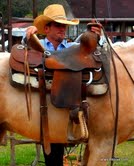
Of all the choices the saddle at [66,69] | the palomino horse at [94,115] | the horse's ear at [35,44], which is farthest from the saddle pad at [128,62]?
the horse's ear at [35,44]

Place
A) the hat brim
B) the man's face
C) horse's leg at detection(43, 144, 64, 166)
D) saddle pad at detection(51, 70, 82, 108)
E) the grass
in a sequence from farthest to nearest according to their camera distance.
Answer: the grass → horse's leg at detection(43, 144, 64, 166) → the man's face → the hat brim → saddle pad at detection(51, 70, 82, 108)

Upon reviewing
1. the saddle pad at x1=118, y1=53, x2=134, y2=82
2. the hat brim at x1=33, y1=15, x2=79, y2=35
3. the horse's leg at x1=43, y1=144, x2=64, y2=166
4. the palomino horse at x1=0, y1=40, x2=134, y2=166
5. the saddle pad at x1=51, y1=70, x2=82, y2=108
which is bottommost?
the horse's leg at x1=43, y1=144, x2=64, y2=166

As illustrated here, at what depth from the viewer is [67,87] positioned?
3982mm

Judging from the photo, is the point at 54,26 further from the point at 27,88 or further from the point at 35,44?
the point at 27,88

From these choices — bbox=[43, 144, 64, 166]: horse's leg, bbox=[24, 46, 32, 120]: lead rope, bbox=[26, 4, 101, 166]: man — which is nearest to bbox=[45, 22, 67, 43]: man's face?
bbox=[26, 4, 101, 166]: man

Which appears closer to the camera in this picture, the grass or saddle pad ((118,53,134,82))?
saddle pad ((118,53,134,82))

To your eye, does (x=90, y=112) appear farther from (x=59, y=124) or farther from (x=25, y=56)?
(x=25, y=56)

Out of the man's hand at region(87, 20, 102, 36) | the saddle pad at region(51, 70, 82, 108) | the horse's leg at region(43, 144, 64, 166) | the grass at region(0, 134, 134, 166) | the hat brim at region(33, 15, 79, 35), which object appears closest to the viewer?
the saddle pad at region(51, 70, 82, 108)

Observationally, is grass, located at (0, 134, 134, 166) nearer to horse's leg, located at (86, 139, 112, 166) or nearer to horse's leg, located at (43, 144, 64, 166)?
horse's leg, located at (43, 144, 64, 166)

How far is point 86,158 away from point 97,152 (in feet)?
0.53

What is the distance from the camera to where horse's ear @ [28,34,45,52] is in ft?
13.3

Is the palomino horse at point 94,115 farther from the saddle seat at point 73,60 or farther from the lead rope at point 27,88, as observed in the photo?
the saddle seat at point 73,60

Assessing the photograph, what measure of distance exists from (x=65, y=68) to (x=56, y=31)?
0.56m

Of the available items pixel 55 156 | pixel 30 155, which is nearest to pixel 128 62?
pixel 55 156
